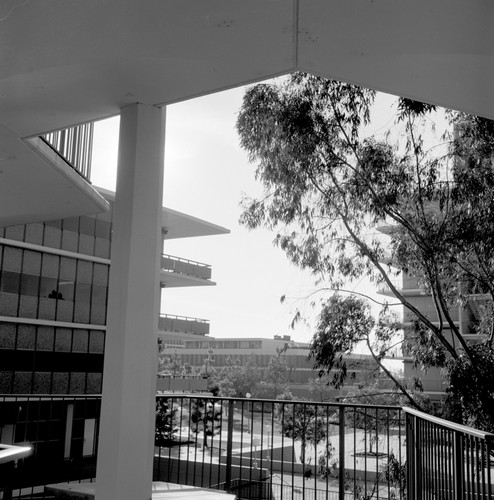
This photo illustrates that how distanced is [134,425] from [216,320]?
4003cm

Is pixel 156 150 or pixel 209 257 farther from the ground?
pixel 209 257

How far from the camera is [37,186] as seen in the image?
4074 millimetres

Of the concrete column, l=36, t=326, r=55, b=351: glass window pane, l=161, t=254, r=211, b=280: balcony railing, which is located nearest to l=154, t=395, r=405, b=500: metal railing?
the concrete column

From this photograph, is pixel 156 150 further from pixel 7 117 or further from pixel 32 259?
pixel 32 259

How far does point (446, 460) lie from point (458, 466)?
1.04 ft

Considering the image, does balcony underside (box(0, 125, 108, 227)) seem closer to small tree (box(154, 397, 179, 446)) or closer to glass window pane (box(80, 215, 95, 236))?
small tree (box(154, 397, 179, 446))

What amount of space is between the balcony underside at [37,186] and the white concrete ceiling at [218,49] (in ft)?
1.15

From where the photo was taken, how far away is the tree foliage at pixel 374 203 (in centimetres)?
793

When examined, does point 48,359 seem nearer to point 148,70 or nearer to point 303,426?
point 303,426

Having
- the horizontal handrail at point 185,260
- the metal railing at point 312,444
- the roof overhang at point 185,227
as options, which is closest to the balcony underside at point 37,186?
the metal railing at point 312,444

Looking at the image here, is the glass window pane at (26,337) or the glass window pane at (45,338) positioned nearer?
the glass window pane at (26,337)

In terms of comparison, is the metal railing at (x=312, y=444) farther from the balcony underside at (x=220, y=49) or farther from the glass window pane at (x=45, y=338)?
the glass window pane at (x=45, y=338)

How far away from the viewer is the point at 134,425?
9.14ft

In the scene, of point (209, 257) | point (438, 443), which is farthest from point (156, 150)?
point (209, 257)
